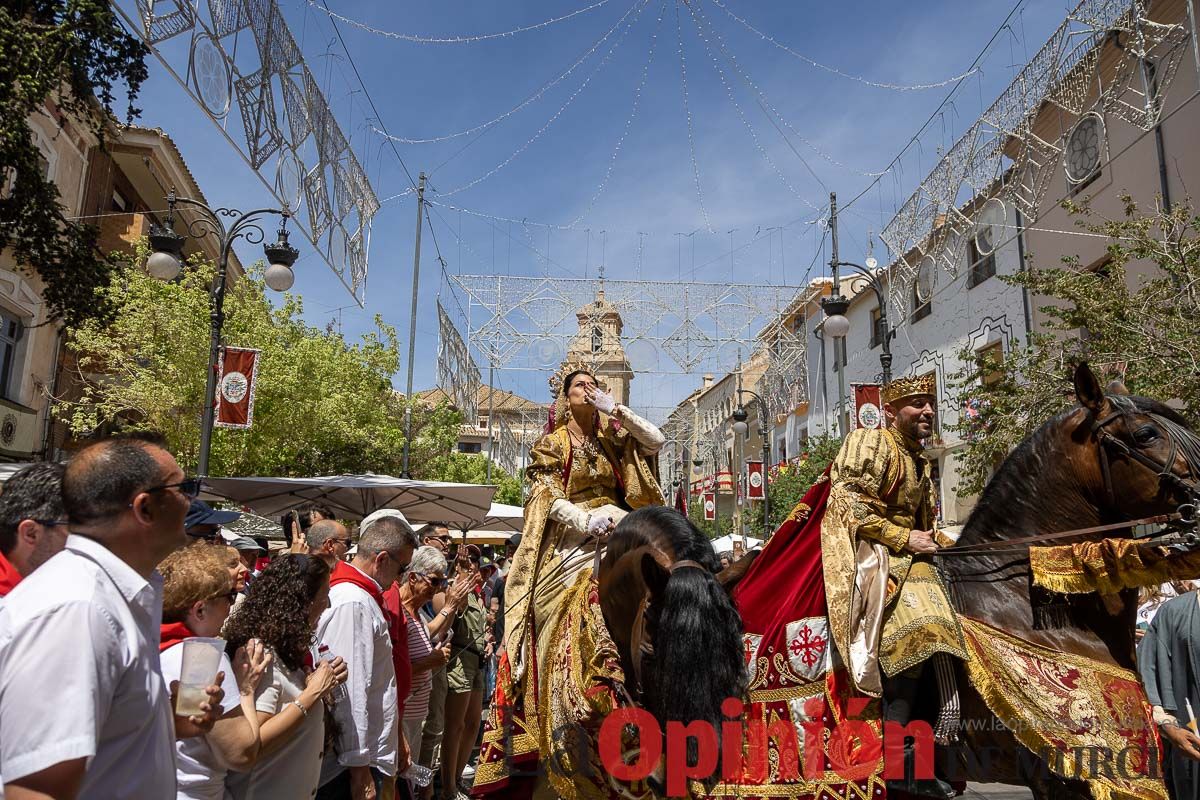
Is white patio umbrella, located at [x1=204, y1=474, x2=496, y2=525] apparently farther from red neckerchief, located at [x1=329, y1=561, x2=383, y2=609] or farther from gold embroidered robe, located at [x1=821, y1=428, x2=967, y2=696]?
gold embroidered robe, located at [x1=821, y1=428, x2=967, y2=696]

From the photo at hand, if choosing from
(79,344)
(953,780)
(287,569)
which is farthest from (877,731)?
(79,344)

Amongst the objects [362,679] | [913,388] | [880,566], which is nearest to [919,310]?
[913,388]

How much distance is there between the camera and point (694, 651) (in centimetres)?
278

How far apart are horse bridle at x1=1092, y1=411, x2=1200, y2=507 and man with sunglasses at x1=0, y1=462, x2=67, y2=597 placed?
4508mm

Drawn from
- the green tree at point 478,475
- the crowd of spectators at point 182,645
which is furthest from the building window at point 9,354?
the crowd of spectators at point 182,645

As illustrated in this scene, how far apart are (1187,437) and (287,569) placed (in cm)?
420

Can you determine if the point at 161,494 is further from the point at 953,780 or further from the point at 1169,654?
the point at 1169,654

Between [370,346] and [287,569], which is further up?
[370,346]

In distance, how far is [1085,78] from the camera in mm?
12703

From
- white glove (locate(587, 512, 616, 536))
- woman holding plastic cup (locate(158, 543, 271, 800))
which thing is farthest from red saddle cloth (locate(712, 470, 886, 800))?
woman holding plastic cup (locate(158, 543, 271, 800))

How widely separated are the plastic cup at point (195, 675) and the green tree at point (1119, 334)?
805 cm

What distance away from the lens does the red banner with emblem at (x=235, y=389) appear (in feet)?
41.4

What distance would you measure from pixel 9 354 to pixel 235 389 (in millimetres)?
12450

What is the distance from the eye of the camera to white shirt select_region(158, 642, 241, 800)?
294cm
